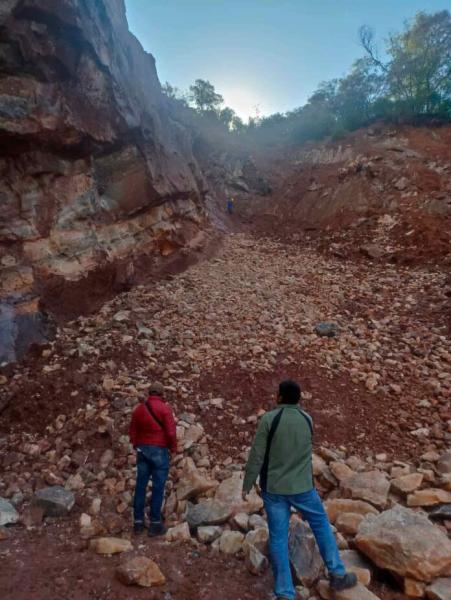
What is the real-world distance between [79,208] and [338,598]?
8.39 metres

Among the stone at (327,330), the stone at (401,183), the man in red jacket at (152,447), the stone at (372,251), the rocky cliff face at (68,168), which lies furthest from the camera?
the stone at (401,183)

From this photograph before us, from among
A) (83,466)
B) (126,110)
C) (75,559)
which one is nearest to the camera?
(75,559)

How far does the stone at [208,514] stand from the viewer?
12.4 feet

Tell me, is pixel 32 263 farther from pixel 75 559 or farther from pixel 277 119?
pixel 277 119

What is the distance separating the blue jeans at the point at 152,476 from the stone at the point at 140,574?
74cm

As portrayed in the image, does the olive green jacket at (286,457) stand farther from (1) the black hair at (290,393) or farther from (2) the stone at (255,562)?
(2) the stone at (255,562)

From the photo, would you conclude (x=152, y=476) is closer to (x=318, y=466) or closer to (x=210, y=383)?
(x=318, y=466)

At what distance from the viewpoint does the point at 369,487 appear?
13.3 ft

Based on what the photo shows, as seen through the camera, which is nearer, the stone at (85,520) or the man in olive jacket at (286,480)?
A: the man in olive jacket at (286,480)

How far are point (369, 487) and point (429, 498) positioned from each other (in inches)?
21.7

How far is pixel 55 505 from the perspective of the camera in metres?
4.04

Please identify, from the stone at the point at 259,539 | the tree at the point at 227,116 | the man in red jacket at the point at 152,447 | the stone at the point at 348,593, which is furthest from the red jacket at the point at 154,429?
the tree at the point at 227,116

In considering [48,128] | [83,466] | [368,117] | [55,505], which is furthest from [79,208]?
[368,117]

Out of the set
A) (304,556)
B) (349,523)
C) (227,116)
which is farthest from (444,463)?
(227,116)
